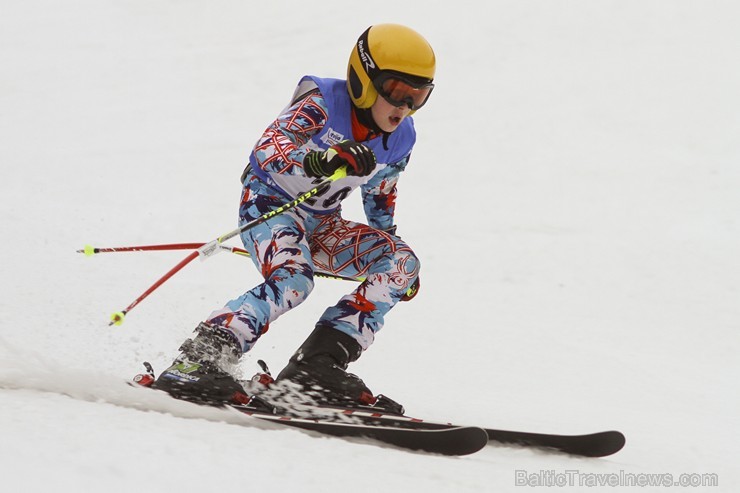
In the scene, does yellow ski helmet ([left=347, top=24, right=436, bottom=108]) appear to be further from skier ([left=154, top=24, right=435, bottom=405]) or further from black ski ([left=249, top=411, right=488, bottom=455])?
black ski ([left=249, top=411, right=488, bottom=455])

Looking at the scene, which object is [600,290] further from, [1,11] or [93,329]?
[1,11]

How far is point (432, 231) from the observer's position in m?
9.05

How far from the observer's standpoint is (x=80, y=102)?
39.9 feet

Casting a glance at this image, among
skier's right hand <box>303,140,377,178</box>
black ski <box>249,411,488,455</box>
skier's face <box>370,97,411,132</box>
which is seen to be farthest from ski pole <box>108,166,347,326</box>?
black ski <box>249,411,488,455</box>

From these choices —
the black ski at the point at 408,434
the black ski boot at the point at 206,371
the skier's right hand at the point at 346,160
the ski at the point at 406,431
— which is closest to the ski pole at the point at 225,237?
the skier's right hand at the point at 346,160

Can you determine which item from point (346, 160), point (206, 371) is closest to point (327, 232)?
point (346, 160)

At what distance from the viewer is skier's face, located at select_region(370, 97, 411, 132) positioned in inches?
154

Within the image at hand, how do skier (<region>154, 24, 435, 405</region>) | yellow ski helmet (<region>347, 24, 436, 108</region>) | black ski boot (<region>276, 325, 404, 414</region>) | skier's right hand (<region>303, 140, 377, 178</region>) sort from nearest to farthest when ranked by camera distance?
skier's right hand (<region>303, 140, 377, 178</region>) < skier (<region>154, 24, 435, 405</region>) < black ski boot (<region>276, 325, 404, 414</region>) < yellow ski helmet (<region>347, 24, 436, 108</region>)

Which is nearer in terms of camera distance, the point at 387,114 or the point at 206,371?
the point at 206,371

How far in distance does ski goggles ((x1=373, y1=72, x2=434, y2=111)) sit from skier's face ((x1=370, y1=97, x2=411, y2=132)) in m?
0.03

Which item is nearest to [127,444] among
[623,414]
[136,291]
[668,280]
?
[623,414]

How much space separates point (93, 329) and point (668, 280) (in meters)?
5.12

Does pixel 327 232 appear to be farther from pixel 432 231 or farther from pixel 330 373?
pixel 432 231

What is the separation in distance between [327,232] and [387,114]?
64 cm
